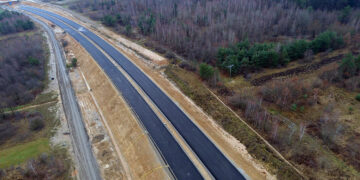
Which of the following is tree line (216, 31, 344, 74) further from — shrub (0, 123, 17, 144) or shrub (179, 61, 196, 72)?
shrub (0, 123, 17, 144)

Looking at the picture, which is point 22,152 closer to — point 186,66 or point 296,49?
point 186,66

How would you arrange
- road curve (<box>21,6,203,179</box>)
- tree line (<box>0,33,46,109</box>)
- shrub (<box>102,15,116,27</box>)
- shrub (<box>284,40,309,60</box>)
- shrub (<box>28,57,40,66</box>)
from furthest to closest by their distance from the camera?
shrub (<box>102,15,116,27</box>) → shrub (<box>28,57,40,66</box>) → shrub (<box>284,40,309,60</box>) → tree line (<box>0,33,46,109</box>) → road curve (<box>21,6,203,179</box>)

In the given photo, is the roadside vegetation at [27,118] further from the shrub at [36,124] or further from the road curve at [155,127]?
the road curve at [155,127]

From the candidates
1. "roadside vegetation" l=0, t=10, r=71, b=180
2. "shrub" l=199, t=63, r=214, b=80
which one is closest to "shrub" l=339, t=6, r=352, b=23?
"shrub" l=199, t=63, r=214, b=80

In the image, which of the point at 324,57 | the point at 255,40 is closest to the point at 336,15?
the point at 324,57

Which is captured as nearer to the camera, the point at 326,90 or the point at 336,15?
the point at 326,90

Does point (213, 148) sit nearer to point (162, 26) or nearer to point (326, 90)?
point (326, 90)
